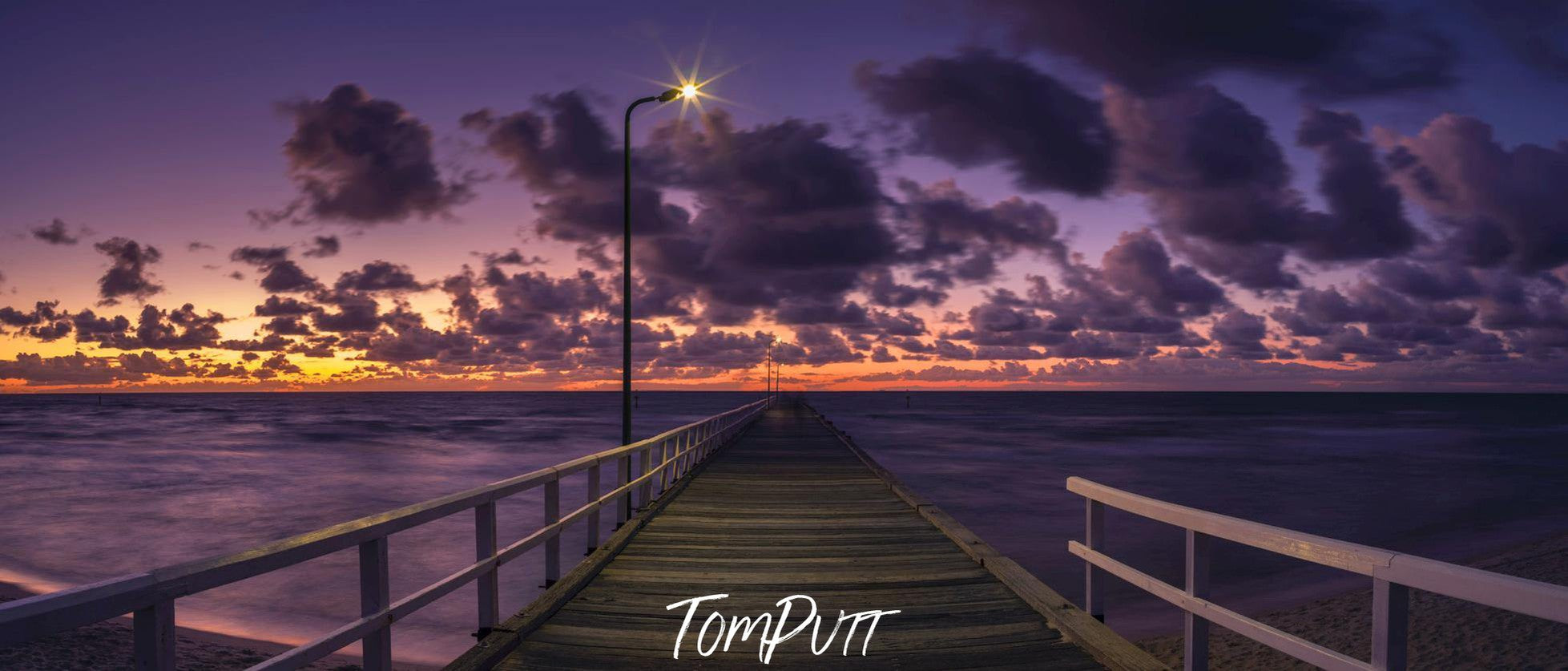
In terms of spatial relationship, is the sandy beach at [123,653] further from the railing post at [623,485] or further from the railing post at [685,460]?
the railing post at [685,460]

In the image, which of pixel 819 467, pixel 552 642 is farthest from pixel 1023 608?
pixel 819 467

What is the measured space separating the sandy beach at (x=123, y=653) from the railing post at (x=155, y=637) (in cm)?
971

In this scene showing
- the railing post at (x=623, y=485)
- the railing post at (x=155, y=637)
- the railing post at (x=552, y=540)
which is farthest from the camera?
the railing post at (x=623, y=485)

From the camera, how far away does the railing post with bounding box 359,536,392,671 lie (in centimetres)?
397

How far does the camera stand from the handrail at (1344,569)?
2473mm

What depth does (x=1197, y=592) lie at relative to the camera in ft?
13.7

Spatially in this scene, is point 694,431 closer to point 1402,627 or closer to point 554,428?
point 1402,627

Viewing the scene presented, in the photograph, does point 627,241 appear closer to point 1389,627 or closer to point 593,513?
point 593,513

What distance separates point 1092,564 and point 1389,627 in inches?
111

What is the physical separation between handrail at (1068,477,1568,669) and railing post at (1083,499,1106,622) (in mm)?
242

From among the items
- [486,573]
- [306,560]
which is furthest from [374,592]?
[486,573]

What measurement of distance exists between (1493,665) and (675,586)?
11836mm

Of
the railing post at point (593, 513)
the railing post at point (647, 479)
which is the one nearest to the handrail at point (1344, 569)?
the railing post at point (593, 513)
